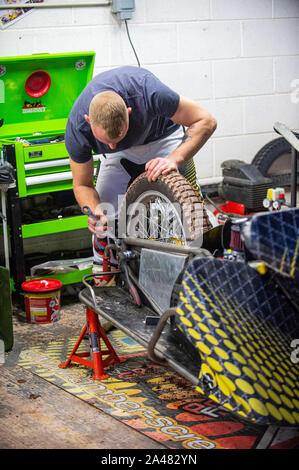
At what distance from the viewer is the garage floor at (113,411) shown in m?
1.98

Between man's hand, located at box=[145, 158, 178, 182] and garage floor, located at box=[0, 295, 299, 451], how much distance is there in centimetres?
82

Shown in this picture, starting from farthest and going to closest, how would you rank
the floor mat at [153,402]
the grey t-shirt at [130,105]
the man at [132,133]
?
the grey t-shirt at [130,105], the man at [132,133], the floor mat at [153,402]

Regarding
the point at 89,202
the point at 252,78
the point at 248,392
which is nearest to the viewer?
the point at 248,392

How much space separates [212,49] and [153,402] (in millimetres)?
2989

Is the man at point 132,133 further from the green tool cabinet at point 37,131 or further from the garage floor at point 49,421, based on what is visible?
the garage floor at point 49,421

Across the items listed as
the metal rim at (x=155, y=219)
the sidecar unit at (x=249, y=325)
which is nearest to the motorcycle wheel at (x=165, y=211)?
the metal rim at (x=155, y=219)

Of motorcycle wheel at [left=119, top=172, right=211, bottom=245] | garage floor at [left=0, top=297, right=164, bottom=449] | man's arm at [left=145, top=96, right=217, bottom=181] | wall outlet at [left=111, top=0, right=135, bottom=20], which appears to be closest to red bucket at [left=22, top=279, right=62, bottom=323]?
garage floor at [left=0, top=297, right=164, bottom=449]

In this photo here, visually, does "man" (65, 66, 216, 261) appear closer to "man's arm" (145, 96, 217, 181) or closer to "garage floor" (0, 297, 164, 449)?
"man's arm" (145, 96, 217, 181)

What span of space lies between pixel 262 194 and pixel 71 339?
1886mm

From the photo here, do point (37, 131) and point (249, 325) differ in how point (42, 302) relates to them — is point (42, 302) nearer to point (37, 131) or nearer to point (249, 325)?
point (37, 131)

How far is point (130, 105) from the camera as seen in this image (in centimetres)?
267
